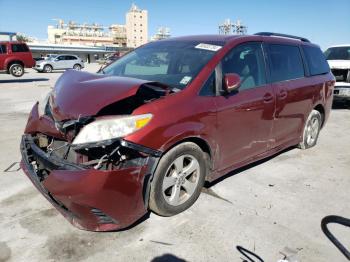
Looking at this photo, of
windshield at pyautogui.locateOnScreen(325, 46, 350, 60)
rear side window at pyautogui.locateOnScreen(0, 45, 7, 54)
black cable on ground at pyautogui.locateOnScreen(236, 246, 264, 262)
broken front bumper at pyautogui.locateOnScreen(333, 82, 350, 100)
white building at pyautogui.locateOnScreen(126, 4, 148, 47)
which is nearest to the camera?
black cable on ground at pyautogui.locateOnScreen(236, 246, 264, 262)

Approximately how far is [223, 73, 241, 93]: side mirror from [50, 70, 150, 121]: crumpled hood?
2.86 ft

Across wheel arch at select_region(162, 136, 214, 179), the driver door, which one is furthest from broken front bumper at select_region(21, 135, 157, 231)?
the driver door

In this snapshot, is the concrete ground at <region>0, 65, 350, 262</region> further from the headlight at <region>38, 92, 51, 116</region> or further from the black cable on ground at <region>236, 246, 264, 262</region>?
the headlight at <region>38, 92, 51, 116</region>

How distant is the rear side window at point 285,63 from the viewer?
4465 mm

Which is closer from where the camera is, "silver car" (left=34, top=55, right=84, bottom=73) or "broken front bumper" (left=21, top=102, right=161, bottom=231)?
"broken front bumper" (left=21, top=102, right=161, bottom=231)

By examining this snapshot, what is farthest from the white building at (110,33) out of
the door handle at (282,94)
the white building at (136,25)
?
the door handle at (282,94)

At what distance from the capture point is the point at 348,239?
10.0ft

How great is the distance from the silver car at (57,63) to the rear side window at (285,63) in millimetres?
28377

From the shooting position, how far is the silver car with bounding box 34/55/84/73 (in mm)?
30203

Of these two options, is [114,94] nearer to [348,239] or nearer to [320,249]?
[320,249]

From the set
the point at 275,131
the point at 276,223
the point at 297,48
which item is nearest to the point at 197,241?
the point at 276,223

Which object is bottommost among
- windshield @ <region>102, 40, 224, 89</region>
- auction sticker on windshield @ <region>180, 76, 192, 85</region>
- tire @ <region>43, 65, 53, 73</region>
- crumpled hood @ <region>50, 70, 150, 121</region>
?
tire @ <region>43, 65, 53, 73</region>

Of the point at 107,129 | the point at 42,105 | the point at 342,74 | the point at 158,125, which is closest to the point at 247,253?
the point at 158,125

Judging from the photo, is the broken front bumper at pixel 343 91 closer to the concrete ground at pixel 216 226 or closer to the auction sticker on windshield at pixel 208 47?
the concrete ground at pixel 216 226
